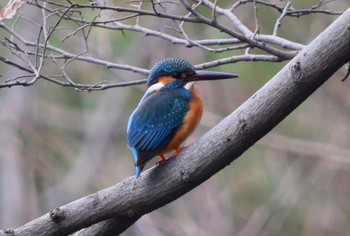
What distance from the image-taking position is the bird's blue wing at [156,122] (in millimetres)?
3973

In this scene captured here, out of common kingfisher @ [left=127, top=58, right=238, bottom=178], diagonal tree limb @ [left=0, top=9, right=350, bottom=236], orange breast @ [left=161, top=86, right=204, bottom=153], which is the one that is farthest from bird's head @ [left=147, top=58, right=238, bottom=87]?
diagonal tree limb @ [left=0, top=9, right=350, bottom=236]

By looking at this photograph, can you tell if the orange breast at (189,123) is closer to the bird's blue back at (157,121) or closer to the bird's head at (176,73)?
the bird's blue back at (157,121)

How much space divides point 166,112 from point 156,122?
0.07 metres

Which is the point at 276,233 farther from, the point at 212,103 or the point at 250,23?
the point at 250,23

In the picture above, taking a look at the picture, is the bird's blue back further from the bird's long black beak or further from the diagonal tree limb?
the diagonal tree limb

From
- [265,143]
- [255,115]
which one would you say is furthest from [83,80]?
[255,115]

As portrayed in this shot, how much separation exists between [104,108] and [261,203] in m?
2.25

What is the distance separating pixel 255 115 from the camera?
3.35 metres

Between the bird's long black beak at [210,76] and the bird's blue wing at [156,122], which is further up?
the bird's long black beak at [210,76]

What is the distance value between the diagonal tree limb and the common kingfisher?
0.67ft

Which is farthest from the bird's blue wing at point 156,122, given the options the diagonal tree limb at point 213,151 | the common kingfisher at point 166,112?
the diagonal tree limb at point 213,151

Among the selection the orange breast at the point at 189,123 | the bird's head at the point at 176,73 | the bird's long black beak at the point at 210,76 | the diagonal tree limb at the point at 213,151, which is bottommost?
the diagonal tree limb at the point at 213,151

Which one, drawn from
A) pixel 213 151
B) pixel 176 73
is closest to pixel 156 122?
pixel 176 73

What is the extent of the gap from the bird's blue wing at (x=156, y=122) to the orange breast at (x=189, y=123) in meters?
0.02
